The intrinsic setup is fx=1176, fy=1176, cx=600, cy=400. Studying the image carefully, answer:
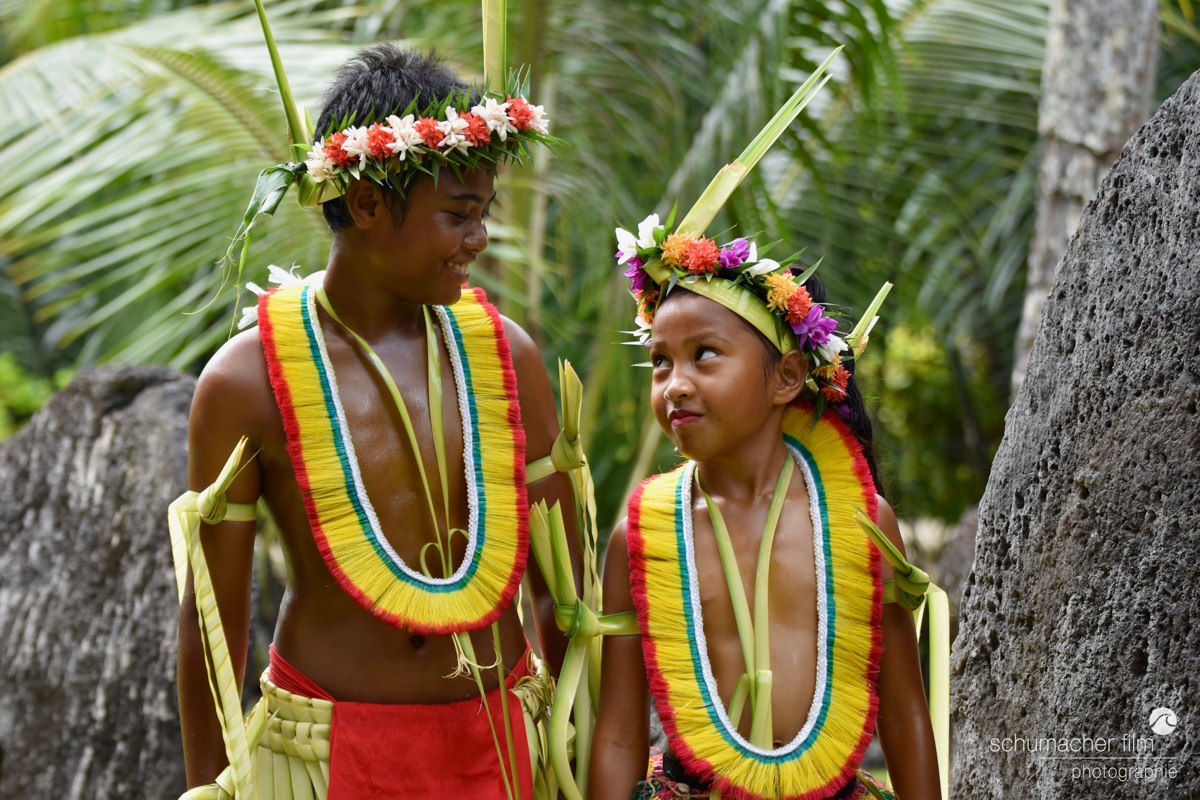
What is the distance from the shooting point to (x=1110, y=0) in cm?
388

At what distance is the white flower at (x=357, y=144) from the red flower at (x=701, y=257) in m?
0.58

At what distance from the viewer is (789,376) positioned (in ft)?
6.89

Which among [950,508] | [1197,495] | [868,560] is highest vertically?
[1197,495]

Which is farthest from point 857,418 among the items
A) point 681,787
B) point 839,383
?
point 681,787

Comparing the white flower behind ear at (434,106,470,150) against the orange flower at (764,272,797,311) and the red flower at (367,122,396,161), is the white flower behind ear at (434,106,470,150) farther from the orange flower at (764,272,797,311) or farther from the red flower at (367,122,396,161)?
the orange flower at (764,272,797,311)

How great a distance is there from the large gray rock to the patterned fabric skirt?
0.37m

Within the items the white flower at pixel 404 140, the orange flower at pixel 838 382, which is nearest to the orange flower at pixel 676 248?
the orange flower at pixel 838 382

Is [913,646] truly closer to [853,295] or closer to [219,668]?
[219,668]

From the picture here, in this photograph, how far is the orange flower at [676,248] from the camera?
2029 mm

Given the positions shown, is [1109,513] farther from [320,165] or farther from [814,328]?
[320,165]

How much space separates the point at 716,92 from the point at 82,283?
17.9ft

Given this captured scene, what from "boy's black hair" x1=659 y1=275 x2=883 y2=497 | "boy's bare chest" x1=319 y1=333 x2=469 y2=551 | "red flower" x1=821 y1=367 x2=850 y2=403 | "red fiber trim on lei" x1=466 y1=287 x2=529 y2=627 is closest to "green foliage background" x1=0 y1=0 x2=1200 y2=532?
"boy's black hair" x1=659 y1=275 x2=883 y2=497

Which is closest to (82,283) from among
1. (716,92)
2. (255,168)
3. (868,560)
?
(255,168)

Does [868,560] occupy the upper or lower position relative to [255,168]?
lower
